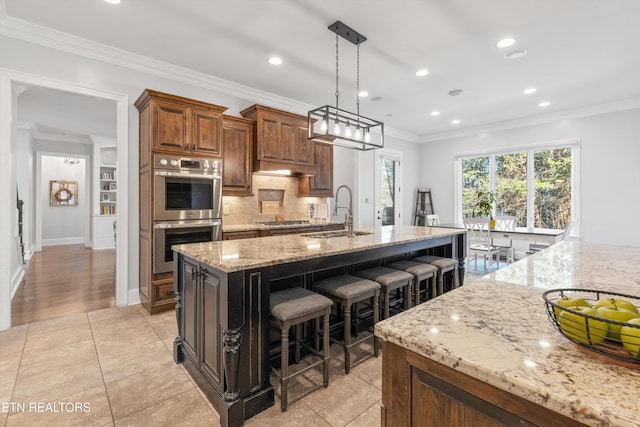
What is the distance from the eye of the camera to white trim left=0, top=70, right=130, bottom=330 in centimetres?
290

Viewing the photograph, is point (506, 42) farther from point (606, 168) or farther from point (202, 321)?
point (202, 321)

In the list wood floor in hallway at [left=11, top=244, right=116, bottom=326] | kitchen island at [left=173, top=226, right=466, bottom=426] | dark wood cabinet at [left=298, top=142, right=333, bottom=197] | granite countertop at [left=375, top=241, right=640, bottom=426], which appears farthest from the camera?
dark wood cabinet at [left=298, top=142, right=333, bottom=197]

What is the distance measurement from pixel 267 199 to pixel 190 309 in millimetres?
2989

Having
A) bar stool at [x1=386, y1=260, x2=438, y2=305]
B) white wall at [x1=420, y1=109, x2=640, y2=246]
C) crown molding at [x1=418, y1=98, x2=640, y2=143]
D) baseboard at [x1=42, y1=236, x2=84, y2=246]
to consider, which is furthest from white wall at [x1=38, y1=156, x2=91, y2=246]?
white wall at [x1=420, y1=109, x2=640, y2=246]

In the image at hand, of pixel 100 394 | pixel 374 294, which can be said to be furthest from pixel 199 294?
pixel 374 294

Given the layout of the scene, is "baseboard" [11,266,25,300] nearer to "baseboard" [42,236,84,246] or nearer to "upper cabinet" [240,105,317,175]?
"upper cabinet" [240,105,317,175]

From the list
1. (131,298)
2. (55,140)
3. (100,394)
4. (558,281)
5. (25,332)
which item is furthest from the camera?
(55,140)

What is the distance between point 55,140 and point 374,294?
9.01 metres

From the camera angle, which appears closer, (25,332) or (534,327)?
(534,327)

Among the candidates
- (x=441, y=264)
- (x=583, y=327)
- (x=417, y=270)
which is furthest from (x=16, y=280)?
(x=583, y=327)

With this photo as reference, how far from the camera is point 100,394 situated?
6.52 ft

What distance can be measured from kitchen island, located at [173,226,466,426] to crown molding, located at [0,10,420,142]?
104 inches

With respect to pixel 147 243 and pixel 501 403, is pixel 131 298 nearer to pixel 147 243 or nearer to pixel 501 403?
pixel 147 243

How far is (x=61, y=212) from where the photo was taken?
8844mm
